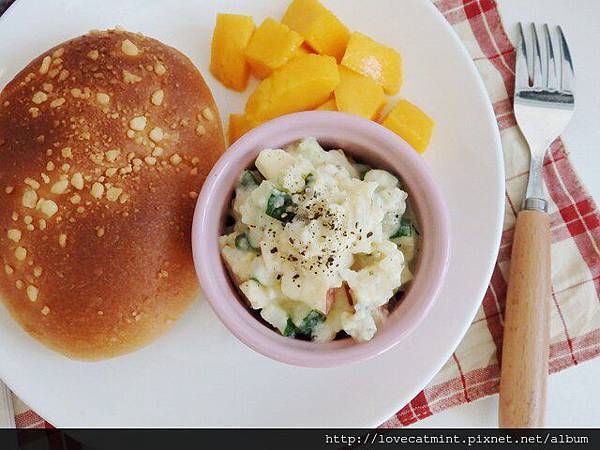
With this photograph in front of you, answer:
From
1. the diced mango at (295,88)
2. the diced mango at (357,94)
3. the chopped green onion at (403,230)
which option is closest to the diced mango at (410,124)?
the diced mango at (357,94)

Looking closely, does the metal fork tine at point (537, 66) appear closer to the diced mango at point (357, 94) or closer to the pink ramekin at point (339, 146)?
the diced mango at point (357, 94)

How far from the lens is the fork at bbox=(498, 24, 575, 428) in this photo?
1685mm

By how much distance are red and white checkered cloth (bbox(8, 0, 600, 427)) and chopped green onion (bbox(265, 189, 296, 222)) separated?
0.75m

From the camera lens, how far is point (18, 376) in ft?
5.29

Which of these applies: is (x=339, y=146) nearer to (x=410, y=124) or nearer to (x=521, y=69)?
(x=410, y=124)

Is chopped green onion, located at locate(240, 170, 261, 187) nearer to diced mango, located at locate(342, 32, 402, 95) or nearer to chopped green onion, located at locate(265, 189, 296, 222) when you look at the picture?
chopped green onion, located at locate(265, 189, 296, 222)

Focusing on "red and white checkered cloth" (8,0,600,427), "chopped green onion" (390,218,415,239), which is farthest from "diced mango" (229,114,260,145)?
"red and white checkered cloth" (8,0,600,427)

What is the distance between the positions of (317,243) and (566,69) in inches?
39.6

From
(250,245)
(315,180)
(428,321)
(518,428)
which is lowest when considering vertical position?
(518,428)

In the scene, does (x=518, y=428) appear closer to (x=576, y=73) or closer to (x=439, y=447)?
(x=439, y=447)

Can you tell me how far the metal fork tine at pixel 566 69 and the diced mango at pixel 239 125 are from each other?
0.87 m

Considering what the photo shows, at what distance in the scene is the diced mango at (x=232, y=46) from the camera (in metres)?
1.63

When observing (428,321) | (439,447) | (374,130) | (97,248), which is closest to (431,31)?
(374,130)

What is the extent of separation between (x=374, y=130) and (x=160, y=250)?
1.76 ft
